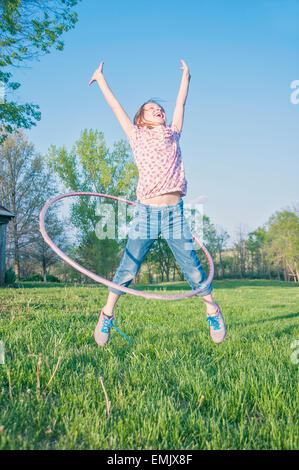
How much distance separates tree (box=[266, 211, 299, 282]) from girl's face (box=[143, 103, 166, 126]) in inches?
1725

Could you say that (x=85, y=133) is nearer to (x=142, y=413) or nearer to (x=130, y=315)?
(x=130, y=315)

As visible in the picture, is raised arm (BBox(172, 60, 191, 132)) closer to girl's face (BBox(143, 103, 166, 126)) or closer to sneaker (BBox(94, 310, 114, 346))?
girl's face (BBox(143, 103, 166, 126))

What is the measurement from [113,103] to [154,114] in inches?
19.7

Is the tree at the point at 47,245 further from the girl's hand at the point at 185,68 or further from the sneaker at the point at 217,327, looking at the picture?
the sneaker at the point at 217,327

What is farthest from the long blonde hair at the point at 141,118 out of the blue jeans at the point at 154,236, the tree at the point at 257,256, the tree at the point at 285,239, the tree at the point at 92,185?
the tree at the point at 257,256

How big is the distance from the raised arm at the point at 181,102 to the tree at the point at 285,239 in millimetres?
43569

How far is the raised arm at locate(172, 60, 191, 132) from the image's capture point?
388cm

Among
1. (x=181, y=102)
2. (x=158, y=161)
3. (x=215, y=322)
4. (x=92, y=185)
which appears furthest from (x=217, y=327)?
(x=92, y=185)

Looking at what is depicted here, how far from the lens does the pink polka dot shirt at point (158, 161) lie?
346 centimetres

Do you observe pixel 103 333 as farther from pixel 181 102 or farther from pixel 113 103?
pixel 181 102

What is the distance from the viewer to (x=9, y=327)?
4.16 meters

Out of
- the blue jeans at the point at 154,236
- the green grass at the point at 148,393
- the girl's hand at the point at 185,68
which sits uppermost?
the girl's hand at the point at 185,68

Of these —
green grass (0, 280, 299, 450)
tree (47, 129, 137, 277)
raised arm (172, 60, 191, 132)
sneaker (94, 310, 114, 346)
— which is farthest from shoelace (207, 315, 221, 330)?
tree (47, 129, 137, 277)
